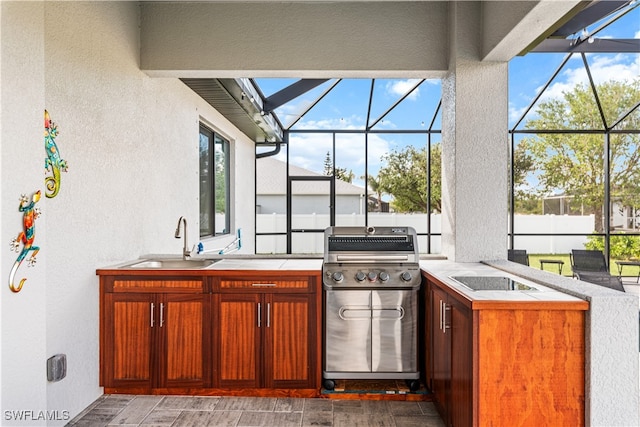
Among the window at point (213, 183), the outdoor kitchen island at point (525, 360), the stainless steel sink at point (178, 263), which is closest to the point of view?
the outdoor kitchen island at point (525, 360)

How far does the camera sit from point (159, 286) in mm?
2852

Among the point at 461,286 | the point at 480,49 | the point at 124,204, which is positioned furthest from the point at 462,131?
the point at 124,204

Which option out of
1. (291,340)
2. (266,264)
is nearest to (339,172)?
(266,264)

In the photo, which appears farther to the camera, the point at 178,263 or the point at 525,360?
the point at 178,263

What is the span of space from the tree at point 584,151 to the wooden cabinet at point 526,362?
5.99m

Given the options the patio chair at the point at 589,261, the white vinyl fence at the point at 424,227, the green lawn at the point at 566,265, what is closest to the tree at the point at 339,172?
the white vinyl fence at the point at 424,227

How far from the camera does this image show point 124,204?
3.15 meters

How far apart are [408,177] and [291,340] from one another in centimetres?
505

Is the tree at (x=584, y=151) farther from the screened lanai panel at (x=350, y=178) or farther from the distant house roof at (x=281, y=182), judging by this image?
the distant house roof at (x=281, y=182)

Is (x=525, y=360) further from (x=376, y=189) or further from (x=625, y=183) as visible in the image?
(x=625, y=183)

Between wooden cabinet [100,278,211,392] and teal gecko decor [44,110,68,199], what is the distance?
0.75 meters

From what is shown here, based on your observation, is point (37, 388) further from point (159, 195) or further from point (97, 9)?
point (97, 9)

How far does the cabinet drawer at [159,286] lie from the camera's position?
285cm

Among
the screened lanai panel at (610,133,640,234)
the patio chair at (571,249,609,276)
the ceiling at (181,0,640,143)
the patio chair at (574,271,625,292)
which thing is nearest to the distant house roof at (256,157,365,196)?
the ceiling at (181,0,640,143)
